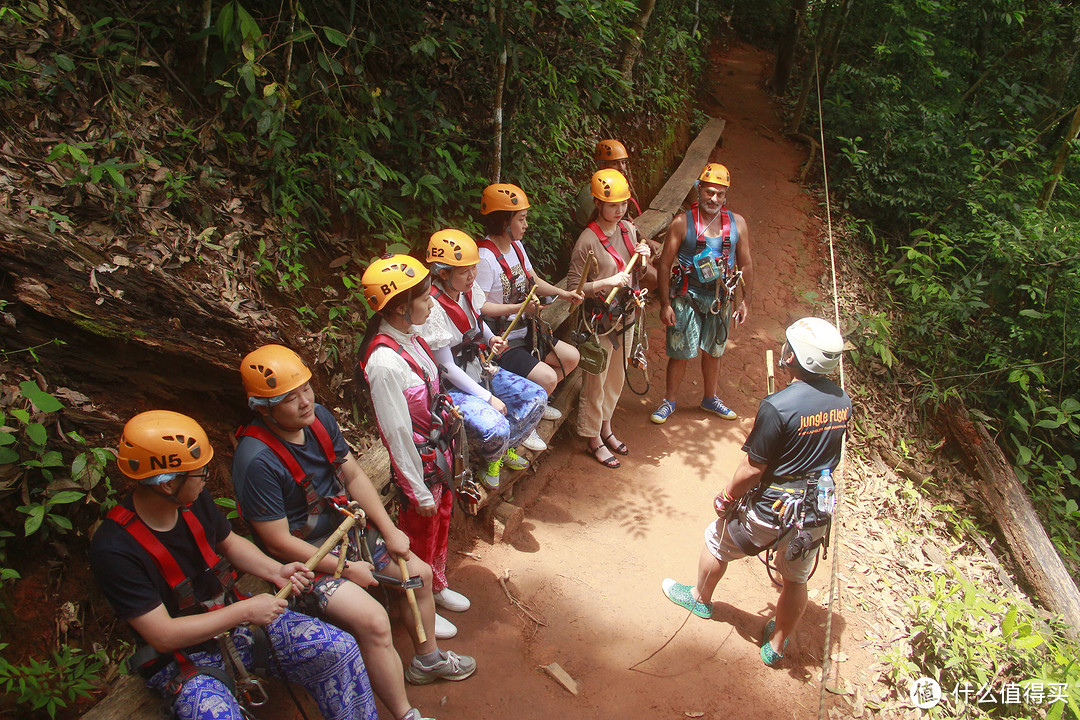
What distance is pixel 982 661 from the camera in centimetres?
484

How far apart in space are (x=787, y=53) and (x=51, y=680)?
50.5 ft

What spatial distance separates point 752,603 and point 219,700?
3.66m

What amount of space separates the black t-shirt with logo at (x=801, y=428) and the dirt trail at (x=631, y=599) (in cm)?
148

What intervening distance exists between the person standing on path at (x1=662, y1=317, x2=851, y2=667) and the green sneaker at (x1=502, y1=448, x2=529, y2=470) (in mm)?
1501

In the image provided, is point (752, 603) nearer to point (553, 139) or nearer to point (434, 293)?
point (434, 293)

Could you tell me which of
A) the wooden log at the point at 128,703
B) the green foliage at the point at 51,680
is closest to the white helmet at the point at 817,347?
the wooden log at the point at 128,703

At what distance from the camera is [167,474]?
100 inches

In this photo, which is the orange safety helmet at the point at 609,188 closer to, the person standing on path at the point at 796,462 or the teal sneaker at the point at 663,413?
the person standing on path at the point at 796,462

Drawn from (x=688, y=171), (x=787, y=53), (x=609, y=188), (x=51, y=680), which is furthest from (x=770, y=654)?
(x=787, y=53)

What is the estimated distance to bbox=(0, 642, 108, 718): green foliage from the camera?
2.59 meters

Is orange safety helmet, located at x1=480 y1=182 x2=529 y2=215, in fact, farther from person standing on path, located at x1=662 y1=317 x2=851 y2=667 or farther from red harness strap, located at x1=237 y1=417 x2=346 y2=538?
red harness strap, located at x1=237 y1=417 x2=346 y2=538

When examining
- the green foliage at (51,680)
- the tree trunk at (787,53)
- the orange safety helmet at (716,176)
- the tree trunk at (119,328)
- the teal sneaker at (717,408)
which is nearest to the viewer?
the green foliage at (51,680)

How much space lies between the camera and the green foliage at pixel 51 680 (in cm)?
259

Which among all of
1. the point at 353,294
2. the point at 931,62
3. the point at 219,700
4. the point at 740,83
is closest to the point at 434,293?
the point at 353,294
